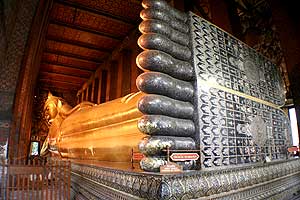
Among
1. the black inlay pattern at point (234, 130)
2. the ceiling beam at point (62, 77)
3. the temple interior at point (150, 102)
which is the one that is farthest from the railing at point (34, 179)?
the ceiling beam at point (62, 77)

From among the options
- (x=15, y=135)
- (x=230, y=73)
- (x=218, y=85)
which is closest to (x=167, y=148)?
(x=218, y=85)

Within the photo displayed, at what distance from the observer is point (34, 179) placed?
3.16m

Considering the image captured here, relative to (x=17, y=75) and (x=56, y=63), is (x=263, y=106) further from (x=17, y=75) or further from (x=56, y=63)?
(x=56, y=63)

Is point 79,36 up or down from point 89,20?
down

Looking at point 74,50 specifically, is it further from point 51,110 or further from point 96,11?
point 51,110

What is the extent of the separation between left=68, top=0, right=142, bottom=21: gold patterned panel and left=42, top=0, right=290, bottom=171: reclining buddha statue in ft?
15.3

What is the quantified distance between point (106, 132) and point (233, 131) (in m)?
1.97

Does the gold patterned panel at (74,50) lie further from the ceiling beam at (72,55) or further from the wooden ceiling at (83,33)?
the ceiling beam at (72,55)

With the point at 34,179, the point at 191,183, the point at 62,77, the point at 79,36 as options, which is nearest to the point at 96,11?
the point at 79,36

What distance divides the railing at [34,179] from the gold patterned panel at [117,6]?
5596 mm

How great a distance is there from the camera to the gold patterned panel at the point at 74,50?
31.4ft

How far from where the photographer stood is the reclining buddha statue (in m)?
2.09

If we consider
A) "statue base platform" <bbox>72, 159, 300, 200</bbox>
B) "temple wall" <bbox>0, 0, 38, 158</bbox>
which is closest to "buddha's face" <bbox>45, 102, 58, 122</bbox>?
"temple wall" <bbox>0, 0, 38, 158</bbox>

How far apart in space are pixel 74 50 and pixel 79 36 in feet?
4.28
